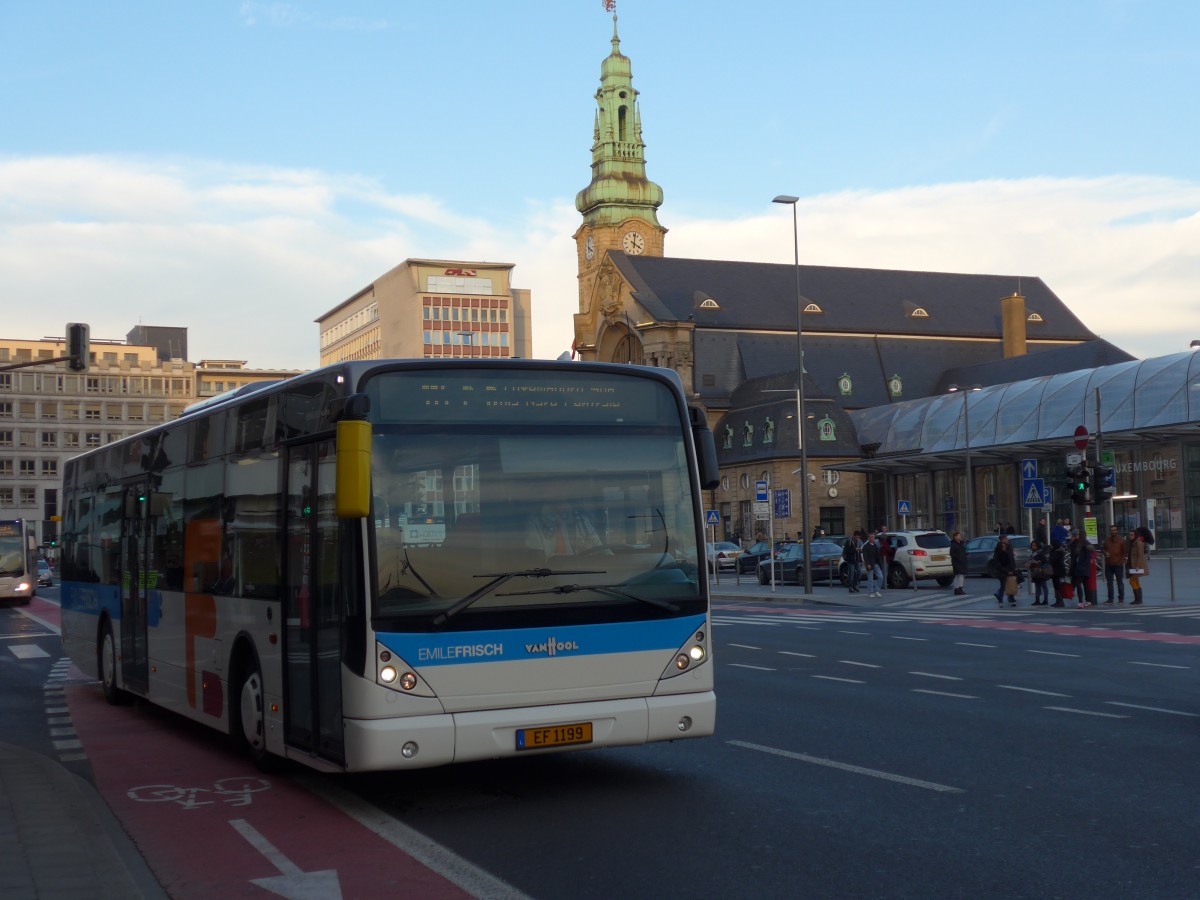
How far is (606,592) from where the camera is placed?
9180 millimetres

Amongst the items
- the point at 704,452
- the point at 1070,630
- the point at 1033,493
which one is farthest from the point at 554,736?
the point at 1033,493

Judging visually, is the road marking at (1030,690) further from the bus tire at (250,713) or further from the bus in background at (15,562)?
the bus in background at (15,562)

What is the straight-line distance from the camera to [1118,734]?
11688mm

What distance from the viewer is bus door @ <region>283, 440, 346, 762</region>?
8.93 meters

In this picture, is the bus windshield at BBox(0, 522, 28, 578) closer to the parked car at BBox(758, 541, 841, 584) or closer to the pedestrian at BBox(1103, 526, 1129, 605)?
the parked car at BBox(758, 541, 841, 584)

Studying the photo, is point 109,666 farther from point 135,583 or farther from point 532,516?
point 532,516

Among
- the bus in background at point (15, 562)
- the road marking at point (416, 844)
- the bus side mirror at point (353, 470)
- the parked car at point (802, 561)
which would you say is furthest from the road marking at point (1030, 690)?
the bus in background at point (15, 562)

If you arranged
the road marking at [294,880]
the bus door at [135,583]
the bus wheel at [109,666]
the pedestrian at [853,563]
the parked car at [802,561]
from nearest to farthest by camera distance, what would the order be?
the road marking at [294,880] → the bus door at [135,583] → the bus wheel at [109,666] → the pedestrian at [853,563] → the parked car at [802,561]

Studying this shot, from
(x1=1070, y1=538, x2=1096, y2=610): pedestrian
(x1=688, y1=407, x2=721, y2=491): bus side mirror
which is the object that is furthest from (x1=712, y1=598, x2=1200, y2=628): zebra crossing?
(x1=688, y1=407, x2=721, y2=491): bus side mirror

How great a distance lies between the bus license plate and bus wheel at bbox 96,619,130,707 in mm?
8319

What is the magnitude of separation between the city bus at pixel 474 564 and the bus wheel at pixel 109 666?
5828mm

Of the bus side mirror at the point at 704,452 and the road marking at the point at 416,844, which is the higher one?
the bus side mirror at the point at 704,452

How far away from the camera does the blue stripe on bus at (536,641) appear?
8.63 metres

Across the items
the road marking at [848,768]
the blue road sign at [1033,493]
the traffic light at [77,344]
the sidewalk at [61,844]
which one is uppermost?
the traffic light at [77,344]
